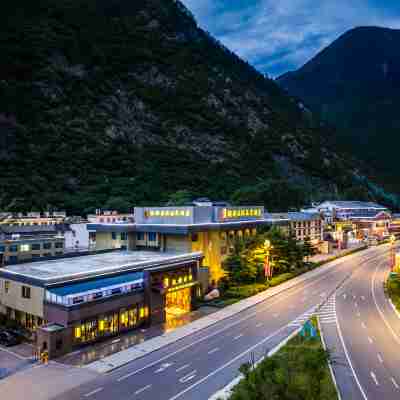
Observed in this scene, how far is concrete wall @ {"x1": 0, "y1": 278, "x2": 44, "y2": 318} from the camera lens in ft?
137

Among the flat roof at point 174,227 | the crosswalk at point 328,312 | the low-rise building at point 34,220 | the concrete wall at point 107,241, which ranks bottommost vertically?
the crosswalk at point 328,312

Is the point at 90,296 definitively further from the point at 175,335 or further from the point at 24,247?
the point at 24,247

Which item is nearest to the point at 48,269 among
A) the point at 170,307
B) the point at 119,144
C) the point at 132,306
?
the point at 132,306

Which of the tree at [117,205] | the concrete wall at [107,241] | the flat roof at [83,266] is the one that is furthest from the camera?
the tree at [117,205]

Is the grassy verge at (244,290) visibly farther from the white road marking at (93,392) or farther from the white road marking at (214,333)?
the white road marking at (93,392)

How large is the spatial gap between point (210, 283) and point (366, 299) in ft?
84.7

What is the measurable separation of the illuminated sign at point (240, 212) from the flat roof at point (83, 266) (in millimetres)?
12443

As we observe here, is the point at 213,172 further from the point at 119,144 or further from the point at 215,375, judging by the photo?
the point at 215,375

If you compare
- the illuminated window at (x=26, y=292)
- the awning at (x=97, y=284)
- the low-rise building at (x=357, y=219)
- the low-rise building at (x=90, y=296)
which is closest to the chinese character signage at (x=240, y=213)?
the low-rise building at (x=90, y=296)

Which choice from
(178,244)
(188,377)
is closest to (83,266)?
(178,244)

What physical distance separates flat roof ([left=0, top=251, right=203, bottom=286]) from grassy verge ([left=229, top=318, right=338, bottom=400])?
27.6 m

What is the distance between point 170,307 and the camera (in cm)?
5475

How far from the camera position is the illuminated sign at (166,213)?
2573 inches

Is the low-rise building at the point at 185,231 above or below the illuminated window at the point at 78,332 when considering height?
above
